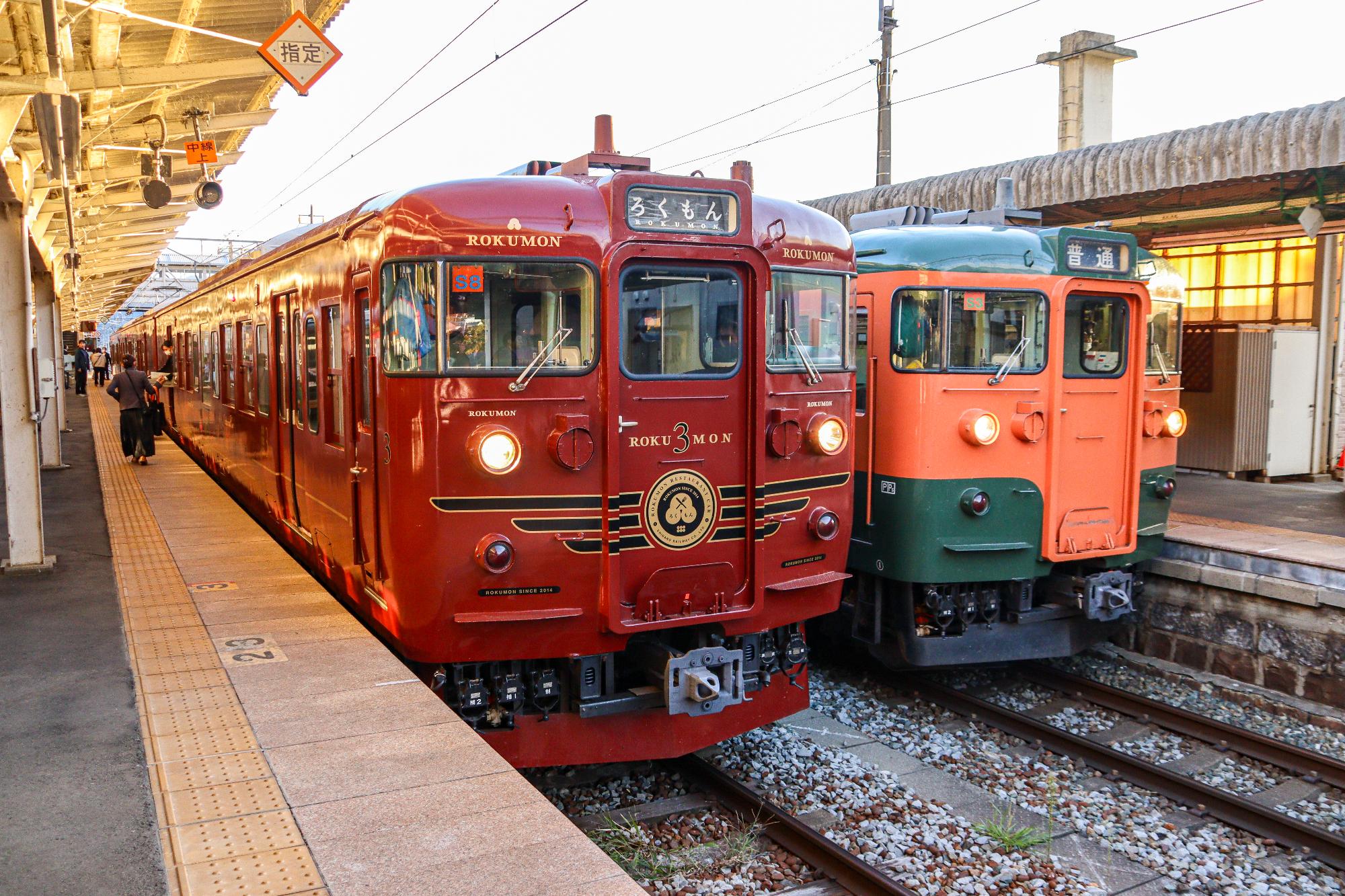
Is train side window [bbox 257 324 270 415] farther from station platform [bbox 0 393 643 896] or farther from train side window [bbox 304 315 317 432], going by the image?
station platform [bbox 0 393 643 896]

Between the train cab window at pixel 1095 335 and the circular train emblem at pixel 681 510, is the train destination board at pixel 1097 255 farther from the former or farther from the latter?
the circular train emblem at pixel 681 510

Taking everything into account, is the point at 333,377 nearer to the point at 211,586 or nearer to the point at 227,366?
the point at 211,586

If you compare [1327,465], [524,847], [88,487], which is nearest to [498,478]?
[524,847]

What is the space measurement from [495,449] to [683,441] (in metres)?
0.98

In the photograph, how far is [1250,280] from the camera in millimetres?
14156

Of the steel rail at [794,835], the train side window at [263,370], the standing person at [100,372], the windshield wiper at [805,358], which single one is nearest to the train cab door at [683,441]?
the windshield wiper at [805,358]

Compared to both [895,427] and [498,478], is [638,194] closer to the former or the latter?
[498,478]

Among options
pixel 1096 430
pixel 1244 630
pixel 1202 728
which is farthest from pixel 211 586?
pixel 1244 630

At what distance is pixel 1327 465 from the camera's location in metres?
13.6

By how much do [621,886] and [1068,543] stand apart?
5.47 metres

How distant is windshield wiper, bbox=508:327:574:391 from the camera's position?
5.28 m

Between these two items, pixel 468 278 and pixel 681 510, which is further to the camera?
pixel 681 510

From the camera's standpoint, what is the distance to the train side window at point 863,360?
25.9ft

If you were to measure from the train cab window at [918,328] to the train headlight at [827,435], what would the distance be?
1546 millimetres
